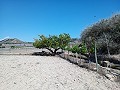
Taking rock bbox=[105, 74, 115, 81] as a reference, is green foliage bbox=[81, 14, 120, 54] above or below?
above

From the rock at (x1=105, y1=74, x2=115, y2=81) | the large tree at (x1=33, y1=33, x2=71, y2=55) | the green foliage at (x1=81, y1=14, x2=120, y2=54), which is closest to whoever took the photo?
the rock at (x1=105, y1=74, x2=115, y2=81)

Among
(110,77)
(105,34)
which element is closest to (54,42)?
(105,34)

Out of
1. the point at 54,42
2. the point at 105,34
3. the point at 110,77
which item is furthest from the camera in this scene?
the point at 54,42

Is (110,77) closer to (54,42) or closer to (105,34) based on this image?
(105,34)

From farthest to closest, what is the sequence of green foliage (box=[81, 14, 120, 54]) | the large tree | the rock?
the large tree
green foliage (box=[81, 14, 120, 54])
the rock

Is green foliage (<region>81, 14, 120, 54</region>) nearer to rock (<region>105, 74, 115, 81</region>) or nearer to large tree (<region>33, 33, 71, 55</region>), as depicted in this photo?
large tree (<region>33, 33, 71, 55</region>)

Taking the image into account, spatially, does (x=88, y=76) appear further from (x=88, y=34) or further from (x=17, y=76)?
(x=88, y=34)

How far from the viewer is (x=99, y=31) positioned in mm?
20969

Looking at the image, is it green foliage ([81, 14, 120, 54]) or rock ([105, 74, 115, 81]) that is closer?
rock ([105, 74, 115, 81])

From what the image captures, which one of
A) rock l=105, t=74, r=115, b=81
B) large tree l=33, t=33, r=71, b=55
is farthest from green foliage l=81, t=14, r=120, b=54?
rock l=105, t=74, r=115, b=81

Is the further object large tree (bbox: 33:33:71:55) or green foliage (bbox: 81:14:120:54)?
large tree (bbox: 33:33:71:55)

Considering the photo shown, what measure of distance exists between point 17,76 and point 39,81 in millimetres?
1476

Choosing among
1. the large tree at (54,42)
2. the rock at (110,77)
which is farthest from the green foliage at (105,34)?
the rock at (110,77)

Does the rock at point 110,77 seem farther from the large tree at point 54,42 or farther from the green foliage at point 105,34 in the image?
the large tree at point 54,42
